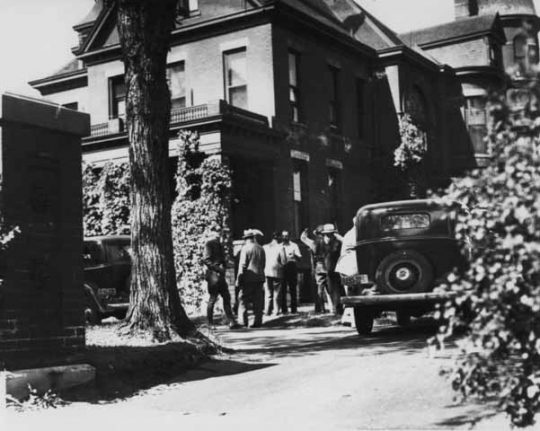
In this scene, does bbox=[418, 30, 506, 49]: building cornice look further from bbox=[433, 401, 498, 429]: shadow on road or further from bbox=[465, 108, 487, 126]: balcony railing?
bbox=[433, 401, 498, 429]: shadow on road

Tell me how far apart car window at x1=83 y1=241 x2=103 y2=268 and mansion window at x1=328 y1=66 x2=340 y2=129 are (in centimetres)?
1172

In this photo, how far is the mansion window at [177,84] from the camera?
26.1 meters

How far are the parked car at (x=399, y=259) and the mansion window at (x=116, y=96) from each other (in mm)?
15888

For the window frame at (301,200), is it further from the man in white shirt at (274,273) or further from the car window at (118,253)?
the car window at (118,253)

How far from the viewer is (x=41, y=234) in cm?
815

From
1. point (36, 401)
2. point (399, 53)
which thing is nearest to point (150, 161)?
Answer: point (36, 401)

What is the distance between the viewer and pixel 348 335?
42.9 feet

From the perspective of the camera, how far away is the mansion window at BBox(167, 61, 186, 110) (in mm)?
26078

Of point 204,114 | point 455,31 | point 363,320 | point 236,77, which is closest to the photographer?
point 363,320

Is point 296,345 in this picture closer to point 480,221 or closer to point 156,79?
point 156,79

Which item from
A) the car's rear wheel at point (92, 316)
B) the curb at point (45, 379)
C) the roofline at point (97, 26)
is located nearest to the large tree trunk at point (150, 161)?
the curb at point (45, 379)

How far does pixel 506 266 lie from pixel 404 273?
26.5 ft

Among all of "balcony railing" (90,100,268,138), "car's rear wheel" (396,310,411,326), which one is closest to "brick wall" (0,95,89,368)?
"car's rear wheel" (396,310,411,326)

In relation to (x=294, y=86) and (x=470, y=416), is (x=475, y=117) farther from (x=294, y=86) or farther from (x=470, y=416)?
(x=470, y=416)
